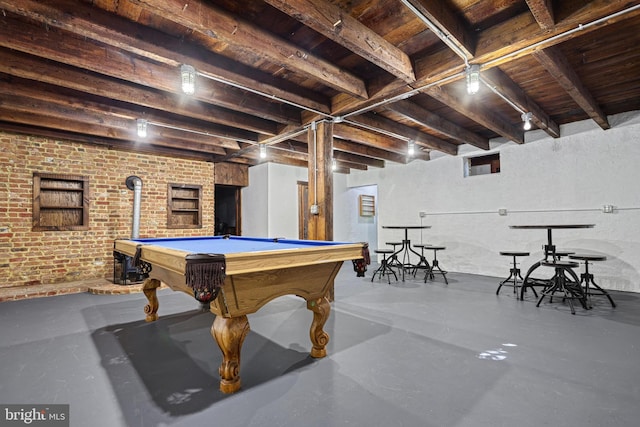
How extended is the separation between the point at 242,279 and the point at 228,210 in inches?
303

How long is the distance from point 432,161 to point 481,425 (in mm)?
6201

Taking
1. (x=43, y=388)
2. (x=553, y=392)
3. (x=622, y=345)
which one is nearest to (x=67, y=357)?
(x=43, y=388)

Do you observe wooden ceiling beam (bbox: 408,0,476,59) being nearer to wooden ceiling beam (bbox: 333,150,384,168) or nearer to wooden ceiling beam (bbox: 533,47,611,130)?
wooden ceiling beam (bbox: 533,47,611,130)

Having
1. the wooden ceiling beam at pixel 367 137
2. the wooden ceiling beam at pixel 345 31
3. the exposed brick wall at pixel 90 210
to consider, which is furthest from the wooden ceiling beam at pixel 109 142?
the wooden ceiling beam at pixel 345 31

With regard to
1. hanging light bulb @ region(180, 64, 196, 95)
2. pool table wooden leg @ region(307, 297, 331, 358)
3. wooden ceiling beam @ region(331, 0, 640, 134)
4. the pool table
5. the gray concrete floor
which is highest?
wooden ceiling beam @ region(331, 0, 640, 134)

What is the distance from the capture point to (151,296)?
11.2ft

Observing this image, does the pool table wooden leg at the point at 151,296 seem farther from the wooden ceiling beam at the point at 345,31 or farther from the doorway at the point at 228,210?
the doorway at the point at 228,210

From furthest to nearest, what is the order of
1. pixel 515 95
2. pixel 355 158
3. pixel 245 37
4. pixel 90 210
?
pixel 355 158 → pixel 90 210 → pixel 515 95 → pixel 245 37

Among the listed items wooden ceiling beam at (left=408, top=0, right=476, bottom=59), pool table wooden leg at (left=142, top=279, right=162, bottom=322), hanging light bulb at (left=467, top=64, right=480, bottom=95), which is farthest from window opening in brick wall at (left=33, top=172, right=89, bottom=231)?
hanging light bulb at (left=467, top=64, right=480, bottom=95)

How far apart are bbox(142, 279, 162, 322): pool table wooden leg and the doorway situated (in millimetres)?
4549

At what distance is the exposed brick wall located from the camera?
487cm

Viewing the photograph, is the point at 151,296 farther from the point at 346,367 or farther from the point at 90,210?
the point at 90,210

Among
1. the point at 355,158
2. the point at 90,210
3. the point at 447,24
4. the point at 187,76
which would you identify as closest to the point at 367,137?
the point at 355,158

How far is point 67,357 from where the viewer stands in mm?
2490
